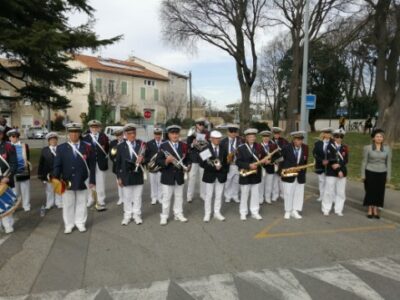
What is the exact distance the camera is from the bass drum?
6585mm

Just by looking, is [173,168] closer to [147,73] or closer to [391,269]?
[391,269]

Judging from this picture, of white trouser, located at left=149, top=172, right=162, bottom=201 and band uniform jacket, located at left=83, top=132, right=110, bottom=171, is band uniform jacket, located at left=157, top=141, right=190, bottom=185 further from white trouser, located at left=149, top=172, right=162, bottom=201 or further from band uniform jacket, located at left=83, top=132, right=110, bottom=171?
band uniform jacket, located at left=83, top=132, right=110, bottom=171

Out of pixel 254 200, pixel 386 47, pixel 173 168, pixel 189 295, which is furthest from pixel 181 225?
pixel 386 47

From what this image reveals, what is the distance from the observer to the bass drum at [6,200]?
658 cm

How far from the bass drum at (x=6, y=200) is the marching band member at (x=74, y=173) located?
91 centimetres

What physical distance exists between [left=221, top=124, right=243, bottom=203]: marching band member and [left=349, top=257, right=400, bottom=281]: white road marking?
3.41 meters

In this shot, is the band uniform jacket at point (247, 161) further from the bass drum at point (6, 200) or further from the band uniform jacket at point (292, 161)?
the bass drum at point (6, 200)

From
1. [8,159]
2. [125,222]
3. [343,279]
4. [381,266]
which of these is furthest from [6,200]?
[381,266]

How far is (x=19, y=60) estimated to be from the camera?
13953 mm

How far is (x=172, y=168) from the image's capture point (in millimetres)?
7410

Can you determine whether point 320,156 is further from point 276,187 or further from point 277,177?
point 276,187

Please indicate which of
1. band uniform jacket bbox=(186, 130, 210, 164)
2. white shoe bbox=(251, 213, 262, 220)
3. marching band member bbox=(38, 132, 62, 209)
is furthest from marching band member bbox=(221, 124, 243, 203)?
marching band member bbox=(38, 132, 62, 209)

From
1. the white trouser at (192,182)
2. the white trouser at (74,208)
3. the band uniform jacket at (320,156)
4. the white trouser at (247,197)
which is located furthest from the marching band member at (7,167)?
the band uniform jacket at (320,156)

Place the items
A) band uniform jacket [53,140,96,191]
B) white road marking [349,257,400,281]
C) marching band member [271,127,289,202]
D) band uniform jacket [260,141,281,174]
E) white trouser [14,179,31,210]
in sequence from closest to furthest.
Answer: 1. white road marking [349,257,400,281]
2. band uniform jacket [53,140,96,191]
3. white trouser [14,179,31,210]
4. band uniform jacket [260,141,281,174]
5. marching band member [271,127,289,202]
